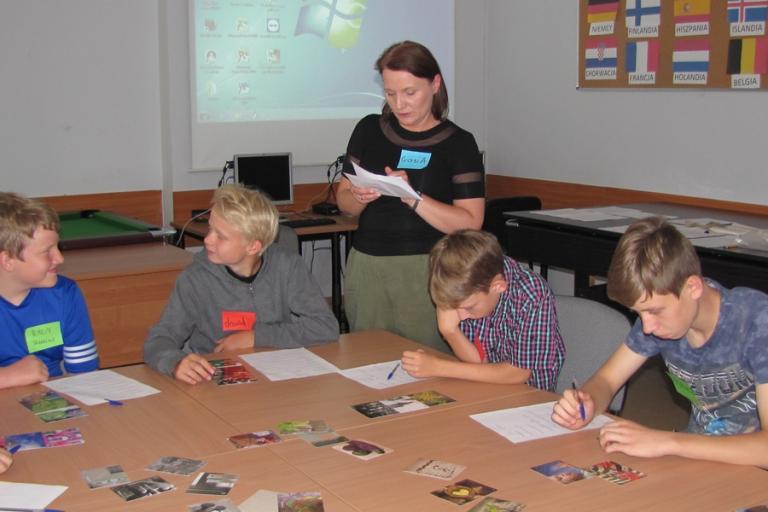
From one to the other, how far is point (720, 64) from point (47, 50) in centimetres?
345

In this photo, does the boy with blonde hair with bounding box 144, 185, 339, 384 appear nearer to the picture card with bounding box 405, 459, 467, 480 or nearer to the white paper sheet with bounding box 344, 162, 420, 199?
the white paper sheet with bounding box 344, 162, 420, 199

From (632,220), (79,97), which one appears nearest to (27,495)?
(632,220)

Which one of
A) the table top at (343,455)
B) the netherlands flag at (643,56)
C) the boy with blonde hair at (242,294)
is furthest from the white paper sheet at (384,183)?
the netherlands flag at (643,56)

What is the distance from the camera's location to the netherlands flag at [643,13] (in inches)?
193

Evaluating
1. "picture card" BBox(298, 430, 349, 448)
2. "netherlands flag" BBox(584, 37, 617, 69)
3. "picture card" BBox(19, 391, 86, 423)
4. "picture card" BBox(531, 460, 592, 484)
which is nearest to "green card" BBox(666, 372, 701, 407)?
"picture card" BBox(531, 460, 592, 484)

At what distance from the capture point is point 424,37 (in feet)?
19.4

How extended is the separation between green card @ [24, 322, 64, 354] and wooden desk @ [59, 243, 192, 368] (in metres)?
1.20

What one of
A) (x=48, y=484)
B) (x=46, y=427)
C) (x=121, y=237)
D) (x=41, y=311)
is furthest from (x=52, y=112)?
(x=48, y=484)

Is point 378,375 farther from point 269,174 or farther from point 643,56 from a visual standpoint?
point 643,56

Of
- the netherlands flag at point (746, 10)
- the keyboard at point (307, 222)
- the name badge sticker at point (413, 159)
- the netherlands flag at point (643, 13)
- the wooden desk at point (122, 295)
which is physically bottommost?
the wooden desk at point (122, 295)

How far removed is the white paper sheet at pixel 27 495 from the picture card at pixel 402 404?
691 millimetres

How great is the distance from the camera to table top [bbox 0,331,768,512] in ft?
5.40

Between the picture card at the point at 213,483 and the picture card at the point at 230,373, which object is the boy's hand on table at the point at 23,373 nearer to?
the picture card at the point at 230,373

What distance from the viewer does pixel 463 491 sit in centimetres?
167
